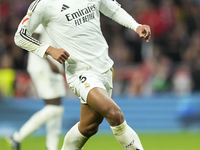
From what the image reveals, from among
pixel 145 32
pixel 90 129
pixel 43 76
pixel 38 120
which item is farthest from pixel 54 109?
pixel 145 32

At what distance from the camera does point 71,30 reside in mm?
4523

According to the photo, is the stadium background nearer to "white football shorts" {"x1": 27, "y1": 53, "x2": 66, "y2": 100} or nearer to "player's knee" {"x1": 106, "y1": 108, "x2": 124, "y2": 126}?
"white football shorts" {"x1": 27, "y1": 53, "x2": 66, "y2": 100}

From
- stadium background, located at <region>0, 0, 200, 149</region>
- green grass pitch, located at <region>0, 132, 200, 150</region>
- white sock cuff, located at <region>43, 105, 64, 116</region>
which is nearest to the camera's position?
white sock cuff, located at <region>43, 105, 64, 116</region>

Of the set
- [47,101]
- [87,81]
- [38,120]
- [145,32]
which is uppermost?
[145,32]

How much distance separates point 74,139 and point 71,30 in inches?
45.1

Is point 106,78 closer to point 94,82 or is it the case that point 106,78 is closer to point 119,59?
point 94,82

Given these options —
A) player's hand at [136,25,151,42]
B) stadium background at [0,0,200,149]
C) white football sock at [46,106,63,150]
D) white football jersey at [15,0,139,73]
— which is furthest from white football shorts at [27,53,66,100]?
stadium background at [0,0,200,149]

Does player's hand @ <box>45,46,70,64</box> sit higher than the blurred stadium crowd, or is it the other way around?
player's hand @ <box>45,46,70,64</box>

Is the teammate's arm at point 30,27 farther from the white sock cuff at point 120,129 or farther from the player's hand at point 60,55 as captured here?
the white sock cuff at point 120,129

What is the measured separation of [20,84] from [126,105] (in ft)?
8.11

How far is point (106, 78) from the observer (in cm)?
459

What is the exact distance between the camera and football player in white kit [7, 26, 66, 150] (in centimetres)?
621

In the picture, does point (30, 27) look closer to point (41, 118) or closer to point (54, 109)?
point (54, 109)

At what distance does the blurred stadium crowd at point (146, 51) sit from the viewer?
396 inches
